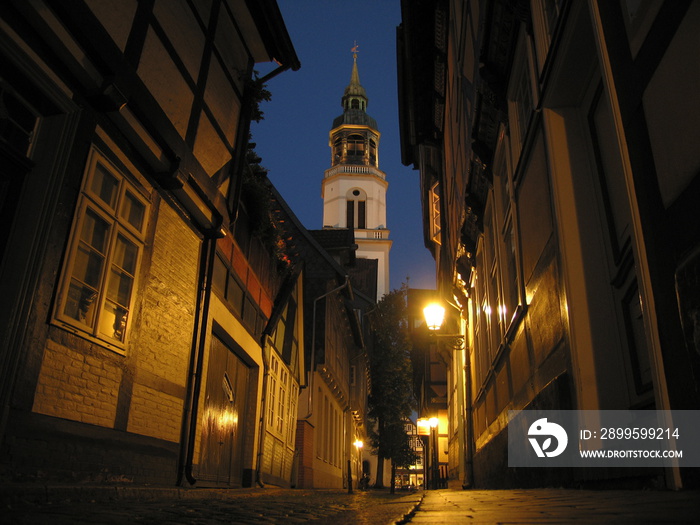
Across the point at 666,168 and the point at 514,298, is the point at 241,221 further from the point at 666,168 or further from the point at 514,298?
the point at 666,168

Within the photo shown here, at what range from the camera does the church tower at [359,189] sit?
55844 mm

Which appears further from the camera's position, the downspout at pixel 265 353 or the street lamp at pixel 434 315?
the street lamp at pixel 434 315

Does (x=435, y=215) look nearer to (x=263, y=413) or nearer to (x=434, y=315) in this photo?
(x=434, y=315)

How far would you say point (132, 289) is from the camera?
5.69 metres

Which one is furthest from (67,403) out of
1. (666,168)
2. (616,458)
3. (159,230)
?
(666,168)

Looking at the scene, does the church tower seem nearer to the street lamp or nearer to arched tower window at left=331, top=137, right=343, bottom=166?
arched tower window at left=331, top=137, right=343, bottom=166

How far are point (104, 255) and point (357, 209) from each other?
5329 centimetres

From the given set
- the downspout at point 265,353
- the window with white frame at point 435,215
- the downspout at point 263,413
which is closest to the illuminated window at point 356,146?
the window with white frame at point 435,215

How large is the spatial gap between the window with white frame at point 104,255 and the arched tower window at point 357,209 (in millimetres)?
51032

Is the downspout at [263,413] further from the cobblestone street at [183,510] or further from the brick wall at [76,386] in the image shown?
the brick wall at [76,386]

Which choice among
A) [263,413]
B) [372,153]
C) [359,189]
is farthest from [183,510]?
[372,153]

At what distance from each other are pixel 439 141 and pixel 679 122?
1263 centimetres

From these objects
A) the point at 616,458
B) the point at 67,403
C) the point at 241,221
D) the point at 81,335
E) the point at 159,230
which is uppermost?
the point at 241,221

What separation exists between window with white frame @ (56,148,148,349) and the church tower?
47476mm
